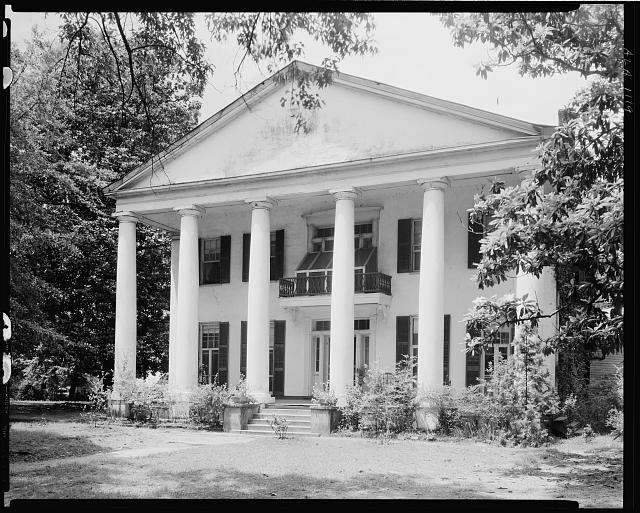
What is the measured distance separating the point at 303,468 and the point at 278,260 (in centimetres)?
670

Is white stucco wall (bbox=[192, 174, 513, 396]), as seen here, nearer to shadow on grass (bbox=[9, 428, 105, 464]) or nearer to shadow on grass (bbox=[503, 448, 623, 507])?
shadow on grass (bbox=[503, 448, 623, 507])

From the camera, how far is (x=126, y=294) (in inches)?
631

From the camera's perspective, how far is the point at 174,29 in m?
8.47

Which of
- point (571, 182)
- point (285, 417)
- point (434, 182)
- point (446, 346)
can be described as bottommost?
point (285, 417)

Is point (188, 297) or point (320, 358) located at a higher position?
point (188, 297)

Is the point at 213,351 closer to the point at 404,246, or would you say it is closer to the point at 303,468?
the point at 404,246

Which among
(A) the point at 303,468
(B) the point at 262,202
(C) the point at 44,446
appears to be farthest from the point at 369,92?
(C) the point at 44,446

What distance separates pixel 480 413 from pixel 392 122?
5120 millimetres

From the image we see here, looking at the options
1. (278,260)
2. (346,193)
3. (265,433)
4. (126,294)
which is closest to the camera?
(265,433)

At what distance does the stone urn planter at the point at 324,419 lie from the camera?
13.2m
